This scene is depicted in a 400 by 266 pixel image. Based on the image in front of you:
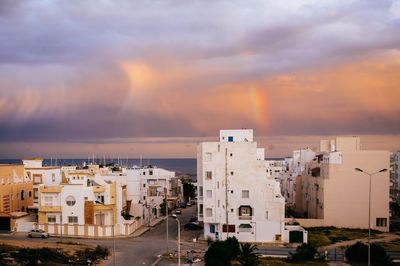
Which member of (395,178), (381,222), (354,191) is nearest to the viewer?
(381,222)

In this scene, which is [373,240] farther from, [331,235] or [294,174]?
[294,174]

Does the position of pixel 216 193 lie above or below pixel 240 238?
above

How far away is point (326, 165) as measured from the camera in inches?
2509

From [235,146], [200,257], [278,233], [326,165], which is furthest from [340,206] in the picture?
[200,257]

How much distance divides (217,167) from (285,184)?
40.7m

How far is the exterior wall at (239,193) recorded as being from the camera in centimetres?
5228

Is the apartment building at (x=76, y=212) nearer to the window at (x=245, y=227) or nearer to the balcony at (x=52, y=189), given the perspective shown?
the balcony at (x=52, y=189)

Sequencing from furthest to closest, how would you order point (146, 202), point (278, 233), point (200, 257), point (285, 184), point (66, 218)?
point (285, 184), point (146, 202), point (66, 218), point (278, 233), point (200, 257)

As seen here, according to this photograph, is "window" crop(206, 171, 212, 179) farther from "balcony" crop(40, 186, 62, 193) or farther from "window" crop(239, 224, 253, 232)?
"balcony" crop(40, 186, 62, 193)

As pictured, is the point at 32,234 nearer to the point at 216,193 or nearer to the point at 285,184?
the point at 216,193

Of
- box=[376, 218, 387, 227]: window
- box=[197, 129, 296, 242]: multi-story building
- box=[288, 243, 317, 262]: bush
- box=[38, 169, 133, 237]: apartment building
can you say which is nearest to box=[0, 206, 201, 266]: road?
box=[38, 169, 133, 237]: apartment building

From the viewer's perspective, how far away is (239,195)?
174ft

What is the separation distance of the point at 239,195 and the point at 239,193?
0.21 m

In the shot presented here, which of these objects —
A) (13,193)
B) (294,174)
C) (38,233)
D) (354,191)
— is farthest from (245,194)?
(294,174)
